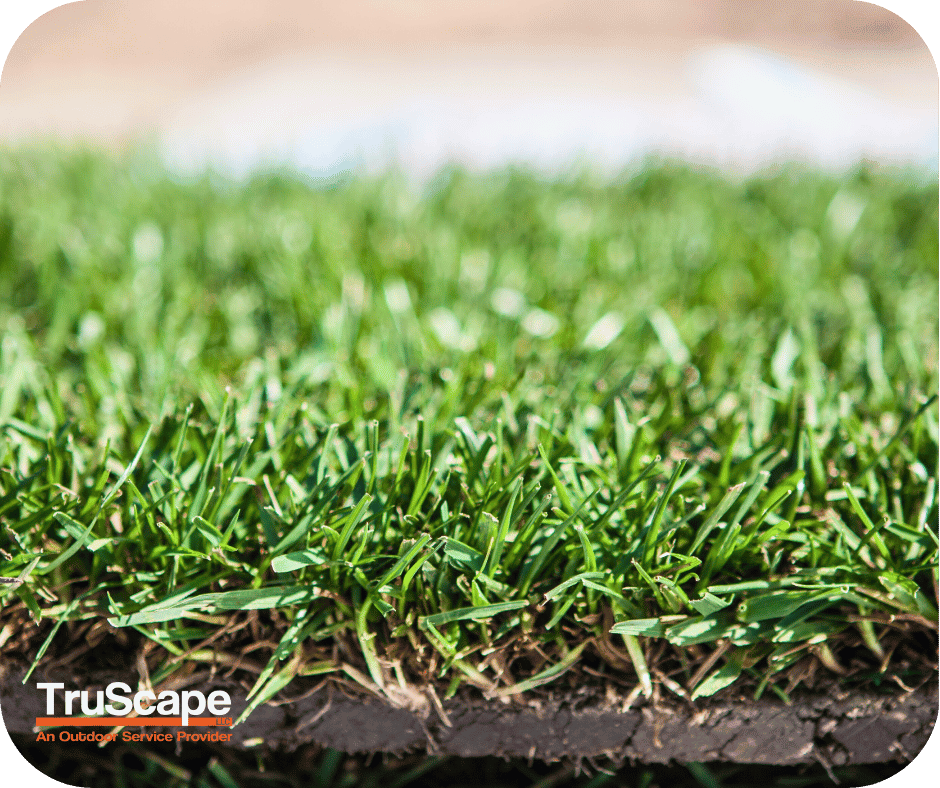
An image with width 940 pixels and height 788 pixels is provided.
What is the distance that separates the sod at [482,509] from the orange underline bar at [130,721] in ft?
0.18

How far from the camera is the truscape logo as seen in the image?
96 centimetres

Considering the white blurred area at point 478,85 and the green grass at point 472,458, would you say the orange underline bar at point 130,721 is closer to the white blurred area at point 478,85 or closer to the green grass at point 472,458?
the green grass at point 472,458

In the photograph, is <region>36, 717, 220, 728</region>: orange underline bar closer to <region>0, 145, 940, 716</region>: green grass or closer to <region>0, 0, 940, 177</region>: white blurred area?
<region>0, 145, 940, 716</region>: green grass

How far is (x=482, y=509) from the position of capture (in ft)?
3.10

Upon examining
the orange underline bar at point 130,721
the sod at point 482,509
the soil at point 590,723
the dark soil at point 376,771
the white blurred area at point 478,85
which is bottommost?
the dark soil at point 376,771

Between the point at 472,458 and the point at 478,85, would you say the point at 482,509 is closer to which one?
the point at 472,458

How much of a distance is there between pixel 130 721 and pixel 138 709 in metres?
0.02

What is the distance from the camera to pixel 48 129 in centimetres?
334

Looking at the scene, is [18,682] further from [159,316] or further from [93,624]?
[159,316]

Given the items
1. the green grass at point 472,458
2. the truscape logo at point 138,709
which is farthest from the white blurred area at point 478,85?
the truscape logo at point 138,709

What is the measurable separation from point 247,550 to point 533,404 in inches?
21.1

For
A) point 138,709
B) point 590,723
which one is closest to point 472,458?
point 590,723

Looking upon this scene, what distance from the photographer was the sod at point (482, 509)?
93 cm

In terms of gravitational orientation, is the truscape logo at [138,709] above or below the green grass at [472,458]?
below
